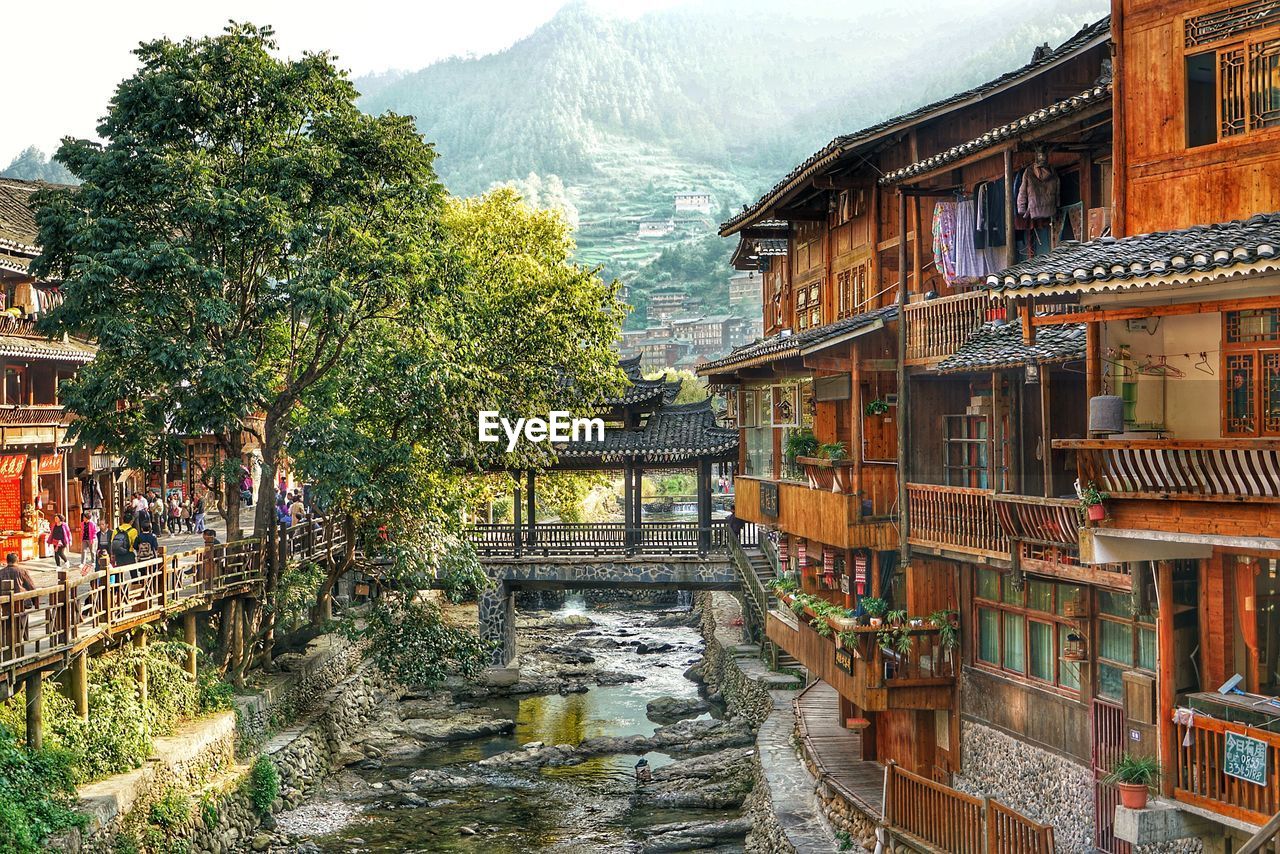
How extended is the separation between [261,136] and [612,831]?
16171 mm

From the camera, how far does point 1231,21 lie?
1303 centimetres

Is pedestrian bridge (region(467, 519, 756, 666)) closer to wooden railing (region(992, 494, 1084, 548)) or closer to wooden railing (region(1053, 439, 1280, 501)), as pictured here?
→ wooden railing (region(992, 494, 1084, 548))

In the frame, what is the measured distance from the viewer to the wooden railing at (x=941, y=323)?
60.1ft

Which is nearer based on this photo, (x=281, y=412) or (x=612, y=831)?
(x=612, y=831)

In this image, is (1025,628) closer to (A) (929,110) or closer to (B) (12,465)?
(A) (929,110)

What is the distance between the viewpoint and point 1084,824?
674 inches

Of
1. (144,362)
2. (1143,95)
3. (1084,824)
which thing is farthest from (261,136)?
(1084,824)

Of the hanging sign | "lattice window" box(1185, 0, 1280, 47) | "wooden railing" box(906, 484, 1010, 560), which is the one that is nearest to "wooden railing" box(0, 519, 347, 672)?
"wooden railing" box(906, 484, 1010, 560)

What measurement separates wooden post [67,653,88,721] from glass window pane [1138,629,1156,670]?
1664cm

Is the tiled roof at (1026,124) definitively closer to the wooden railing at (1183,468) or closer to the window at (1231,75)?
the window at (1231,75)

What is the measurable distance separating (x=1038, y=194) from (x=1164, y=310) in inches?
205

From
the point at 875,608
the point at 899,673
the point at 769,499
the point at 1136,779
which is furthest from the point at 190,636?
the point at 1136,779

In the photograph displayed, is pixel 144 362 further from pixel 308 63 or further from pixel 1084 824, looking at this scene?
pixel 1084 824

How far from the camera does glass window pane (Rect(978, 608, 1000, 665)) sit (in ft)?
65.0
